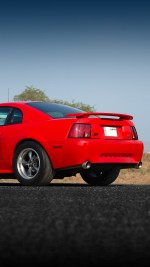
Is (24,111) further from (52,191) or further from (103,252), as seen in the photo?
(103,252)

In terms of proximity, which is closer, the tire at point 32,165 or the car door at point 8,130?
the tire at point 32,165

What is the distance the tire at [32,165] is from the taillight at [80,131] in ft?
1.80

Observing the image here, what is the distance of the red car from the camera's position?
28.6 feet

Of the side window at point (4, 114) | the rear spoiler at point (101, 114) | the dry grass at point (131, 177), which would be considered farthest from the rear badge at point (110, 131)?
the dry grass at point (131, 177)

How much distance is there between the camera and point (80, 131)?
8.72 metres

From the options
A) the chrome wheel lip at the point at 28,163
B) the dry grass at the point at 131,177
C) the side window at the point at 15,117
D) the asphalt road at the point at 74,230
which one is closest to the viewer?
the asphalt road at the point at 74,230

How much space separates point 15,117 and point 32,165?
105 centimetres

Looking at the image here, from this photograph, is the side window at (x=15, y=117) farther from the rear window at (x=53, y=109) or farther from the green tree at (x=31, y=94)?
the green tree at (x=31, y=94)

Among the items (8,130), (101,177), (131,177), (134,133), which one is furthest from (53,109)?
(131,177)

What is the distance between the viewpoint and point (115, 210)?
5426mm

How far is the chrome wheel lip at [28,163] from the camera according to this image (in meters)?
8.97

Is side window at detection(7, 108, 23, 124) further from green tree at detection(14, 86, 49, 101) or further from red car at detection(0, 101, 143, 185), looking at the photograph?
green tree at detection(14, 86, 49, 101)

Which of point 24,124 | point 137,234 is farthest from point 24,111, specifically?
point 137,234

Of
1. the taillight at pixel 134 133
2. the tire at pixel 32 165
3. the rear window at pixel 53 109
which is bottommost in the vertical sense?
the tire at pixel 32 165
